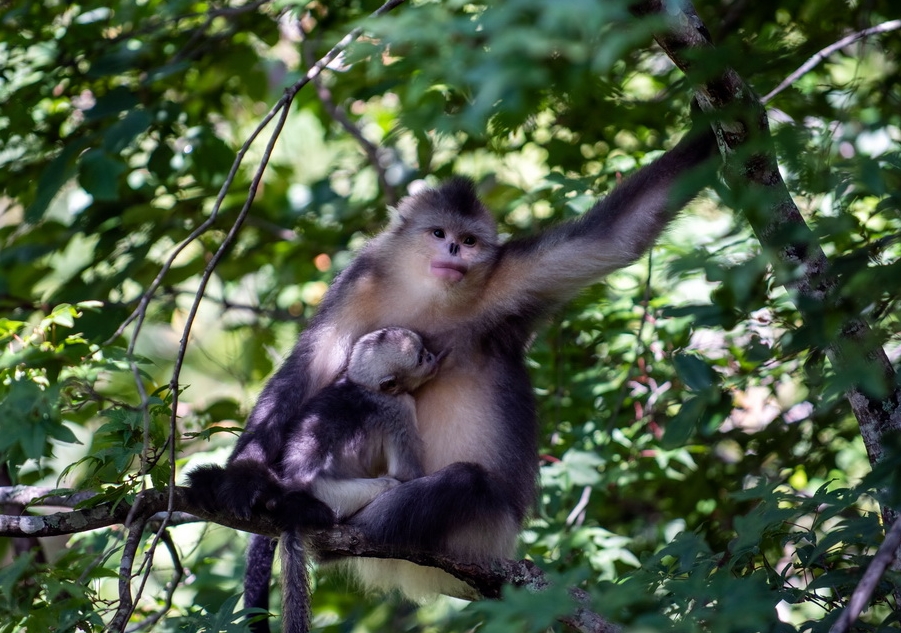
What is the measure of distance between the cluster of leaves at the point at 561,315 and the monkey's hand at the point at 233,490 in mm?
200

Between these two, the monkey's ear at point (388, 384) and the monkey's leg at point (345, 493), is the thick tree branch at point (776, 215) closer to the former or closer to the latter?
the monkey's ear at point (388, 384)

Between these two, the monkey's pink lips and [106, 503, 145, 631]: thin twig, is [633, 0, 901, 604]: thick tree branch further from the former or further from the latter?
[106, 503, 145, 631]: thin twig

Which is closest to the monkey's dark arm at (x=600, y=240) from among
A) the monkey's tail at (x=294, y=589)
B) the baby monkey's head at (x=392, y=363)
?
the baby monkey's head at (x=392, y=363)

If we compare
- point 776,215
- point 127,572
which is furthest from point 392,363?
point 776,215

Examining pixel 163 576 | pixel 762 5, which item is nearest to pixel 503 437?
pixel 163 576

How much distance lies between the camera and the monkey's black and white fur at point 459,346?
385cm

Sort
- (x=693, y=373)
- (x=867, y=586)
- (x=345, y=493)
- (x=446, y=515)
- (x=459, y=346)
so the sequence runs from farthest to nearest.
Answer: (x=459, y=346) < (x=345, y=493) < (x=446, y=515) < (x=693, y=373) < (x=867, y=586)

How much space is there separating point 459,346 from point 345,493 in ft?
2.98

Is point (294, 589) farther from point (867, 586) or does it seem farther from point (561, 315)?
point (867, 586)

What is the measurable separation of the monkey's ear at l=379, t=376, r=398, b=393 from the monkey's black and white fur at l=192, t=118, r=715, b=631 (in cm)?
18

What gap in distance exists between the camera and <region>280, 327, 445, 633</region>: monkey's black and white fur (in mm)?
3957

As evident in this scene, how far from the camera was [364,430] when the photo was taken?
4.10 meters

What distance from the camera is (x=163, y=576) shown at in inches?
213

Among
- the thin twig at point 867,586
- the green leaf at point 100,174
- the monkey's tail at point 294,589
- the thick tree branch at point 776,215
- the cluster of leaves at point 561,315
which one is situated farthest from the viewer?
the green leaf at point 100,174
